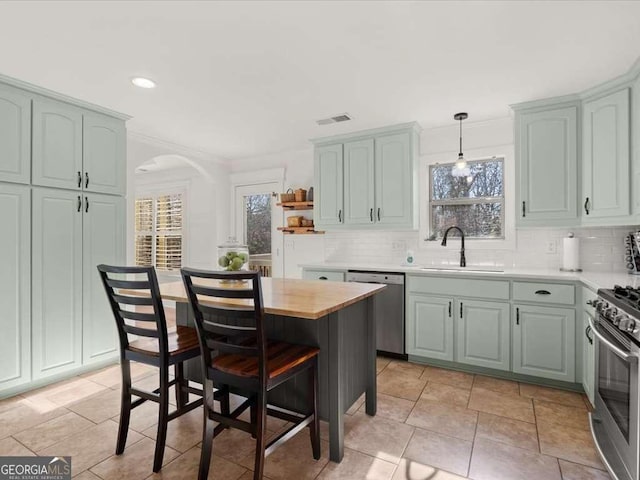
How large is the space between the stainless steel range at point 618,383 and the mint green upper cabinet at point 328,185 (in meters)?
2.59

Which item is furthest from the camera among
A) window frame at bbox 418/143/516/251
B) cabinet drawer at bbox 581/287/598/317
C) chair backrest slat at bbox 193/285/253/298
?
window frame at bbox 418/143/516/251

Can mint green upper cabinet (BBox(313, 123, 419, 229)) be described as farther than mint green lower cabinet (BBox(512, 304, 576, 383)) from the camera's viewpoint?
Yes

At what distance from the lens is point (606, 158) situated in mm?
2686

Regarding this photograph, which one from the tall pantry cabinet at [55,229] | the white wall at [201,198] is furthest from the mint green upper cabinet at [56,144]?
the white wall at [201,198]

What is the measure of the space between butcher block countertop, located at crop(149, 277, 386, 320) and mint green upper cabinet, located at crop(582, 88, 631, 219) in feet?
6.26

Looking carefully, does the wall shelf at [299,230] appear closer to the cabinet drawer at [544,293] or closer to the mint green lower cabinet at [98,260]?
the mint green lower cabinet at [98,260]

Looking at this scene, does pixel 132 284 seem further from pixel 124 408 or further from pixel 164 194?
pixel 164 194

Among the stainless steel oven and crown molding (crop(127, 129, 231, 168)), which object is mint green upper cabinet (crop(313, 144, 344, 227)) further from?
the stainless steel oven

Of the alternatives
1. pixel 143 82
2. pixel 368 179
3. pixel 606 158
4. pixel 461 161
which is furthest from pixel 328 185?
pixel 606 158

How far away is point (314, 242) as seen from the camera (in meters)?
4.68

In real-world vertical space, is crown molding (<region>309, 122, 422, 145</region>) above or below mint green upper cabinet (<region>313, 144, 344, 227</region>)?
above

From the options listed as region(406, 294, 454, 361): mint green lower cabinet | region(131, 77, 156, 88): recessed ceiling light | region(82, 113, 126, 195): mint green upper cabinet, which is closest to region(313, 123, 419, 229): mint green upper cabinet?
region(406, 294, 454, 361): mint green lower cabinet

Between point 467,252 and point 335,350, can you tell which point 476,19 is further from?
point 467,252

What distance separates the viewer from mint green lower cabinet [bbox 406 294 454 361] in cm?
325
